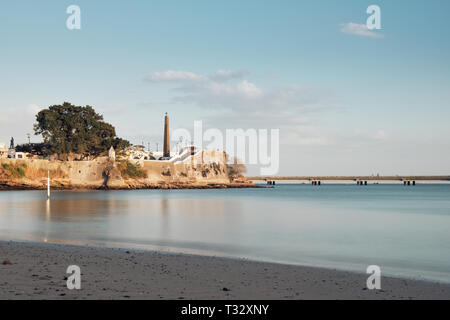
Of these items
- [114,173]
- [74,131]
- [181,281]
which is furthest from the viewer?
[114,173]

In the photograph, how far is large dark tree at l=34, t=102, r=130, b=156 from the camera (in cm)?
11394

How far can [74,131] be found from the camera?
118 metres

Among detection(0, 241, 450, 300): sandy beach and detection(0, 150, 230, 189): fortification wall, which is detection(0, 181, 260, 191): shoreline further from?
detection(0, 241, 450, 300): sandy beach

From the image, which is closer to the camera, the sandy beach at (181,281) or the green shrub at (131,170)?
the sandy beach at (181,281)

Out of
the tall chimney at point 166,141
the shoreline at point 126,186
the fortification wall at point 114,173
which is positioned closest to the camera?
the shoreline at point 126,186

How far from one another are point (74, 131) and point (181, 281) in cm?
11400

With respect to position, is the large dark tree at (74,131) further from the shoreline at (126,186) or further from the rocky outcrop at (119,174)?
the shoreline at (126,186)

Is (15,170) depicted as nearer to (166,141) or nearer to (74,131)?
(74,131)

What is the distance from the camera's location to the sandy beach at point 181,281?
9086 mm

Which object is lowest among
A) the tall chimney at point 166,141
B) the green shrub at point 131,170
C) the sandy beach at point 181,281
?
the sandy beach at point 181,281

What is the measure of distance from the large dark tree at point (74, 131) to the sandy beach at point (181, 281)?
10575 centimetres

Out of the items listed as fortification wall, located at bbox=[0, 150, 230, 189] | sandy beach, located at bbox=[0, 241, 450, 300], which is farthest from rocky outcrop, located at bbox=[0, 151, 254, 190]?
sandy beach, located at bbox=[0, 241, 450, 300]

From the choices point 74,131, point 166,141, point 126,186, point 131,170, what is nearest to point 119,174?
point 126,186

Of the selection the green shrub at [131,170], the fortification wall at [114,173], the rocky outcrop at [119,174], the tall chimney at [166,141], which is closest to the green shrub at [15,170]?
the rocky outcrop at [119,174]
